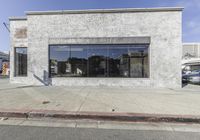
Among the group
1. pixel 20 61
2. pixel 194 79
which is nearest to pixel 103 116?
pixel 20 61

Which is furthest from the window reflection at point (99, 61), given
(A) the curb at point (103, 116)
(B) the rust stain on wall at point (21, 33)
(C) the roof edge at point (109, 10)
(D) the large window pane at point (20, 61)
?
(A) the curb at point (103, 116)

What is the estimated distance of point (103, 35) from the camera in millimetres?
15023

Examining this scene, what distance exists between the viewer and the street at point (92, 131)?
15.9ft

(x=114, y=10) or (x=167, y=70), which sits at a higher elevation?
(x=114, y=10)

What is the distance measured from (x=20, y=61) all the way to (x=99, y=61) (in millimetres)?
7400

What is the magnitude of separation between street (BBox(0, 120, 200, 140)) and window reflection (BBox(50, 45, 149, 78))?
9.34m

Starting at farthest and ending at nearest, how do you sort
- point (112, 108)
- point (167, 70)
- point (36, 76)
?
point (36, 76) < point (167, 70) < point (112, 108)

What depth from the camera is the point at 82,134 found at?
5031 mm

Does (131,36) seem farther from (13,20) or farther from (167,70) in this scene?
(13,20)

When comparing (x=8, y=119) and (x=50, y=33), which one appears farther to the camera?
(x=50, y=33)

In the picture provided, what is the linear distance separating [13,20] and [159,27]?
12.7 meters

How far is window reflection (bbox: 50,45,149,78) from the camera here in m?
15.1

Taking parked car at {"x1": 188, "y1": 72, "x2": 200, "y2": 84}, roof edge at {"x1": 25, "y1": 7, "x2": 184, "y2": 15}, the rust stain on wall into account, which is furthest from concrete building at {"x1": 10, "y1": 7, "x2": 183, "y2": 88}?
parked car at {"x1": 188, "y1": 72, "x2": 200, "y2": 84}

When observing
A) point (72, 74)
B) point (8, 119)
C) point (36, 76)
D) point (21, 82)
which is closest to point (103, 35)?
point (72, 74)
